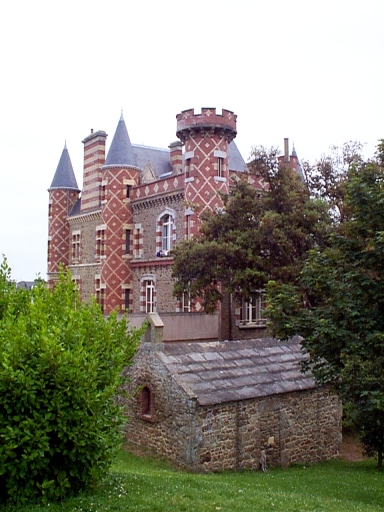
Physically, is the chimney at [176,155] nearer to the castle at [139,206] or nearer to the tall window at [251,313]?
the castle at [139,206]

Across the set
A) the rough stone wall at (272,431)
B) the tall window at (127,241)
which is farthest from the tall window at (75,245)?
the rough stone wall at (272,431)

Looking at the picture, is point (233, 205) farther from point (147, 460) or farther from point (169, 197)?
point (147, 460)

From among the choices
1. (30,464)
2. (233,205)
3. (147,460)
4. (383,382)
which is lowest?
(147,460)

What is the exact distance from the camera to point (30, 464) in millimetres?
7715

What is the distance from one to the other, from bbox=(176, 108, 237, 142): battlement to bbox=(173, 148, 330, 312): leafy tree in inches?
213

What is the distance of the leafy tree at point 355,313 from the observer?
10953 millimetres

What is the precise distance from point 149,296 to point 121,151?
29.4 ft

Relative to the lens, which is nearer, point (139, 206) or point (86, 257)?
point (139, 206)

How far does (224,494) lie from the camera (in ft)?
30.5

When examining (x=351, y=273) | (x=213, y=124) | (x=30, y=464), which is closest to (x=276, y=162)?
(x=213, y=124)

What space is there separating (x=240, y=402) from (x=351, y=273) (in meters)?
4.71

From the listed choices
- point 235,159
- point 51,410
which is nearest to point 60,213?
point 235,159

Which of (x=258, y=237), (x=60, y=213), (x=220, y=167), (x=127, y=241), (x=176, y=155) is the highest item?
(x=176, y=155)

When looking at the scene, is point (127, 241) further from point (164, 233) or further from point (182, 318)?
point (182, 318)
